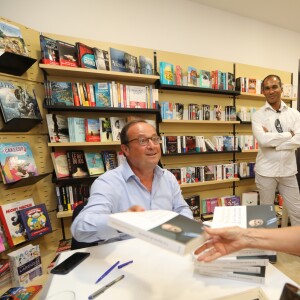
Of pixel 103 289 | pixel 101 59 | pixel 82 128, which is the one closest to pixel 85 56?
pixel 101 59

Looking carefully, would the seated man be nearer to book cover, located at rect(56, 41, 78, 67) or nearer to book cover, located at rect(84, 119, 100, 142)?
book cover, located at rect(84, 119, 100, 142)

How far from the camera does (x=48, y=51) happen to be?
7.14 feet

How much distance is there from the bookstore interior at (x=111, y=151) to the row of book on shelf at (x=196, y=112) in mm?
16

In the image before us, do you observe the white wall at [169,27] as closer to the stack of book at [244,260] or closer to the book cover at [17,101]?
the book cover at [17,101]

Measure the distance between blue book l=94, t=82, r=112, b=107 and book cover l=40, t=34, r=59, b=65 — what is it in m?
0.48

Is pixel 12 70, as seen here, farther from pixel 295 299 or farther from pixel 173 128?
pixel 295 299

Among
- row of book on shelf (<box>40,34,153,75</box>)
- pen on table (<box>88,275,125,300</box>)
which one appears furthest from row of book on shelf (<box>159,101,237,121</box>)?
pen on table (<box>88,275,125,300</box>)

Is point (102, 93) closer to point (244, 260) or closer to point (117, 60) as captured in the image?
point (117, 60)

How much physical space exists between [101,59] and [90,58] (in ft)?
0.40

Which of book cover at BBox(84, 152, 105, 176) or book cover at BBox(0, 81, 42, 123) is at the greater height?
book cover at BBox(0, 81, 42, 123)

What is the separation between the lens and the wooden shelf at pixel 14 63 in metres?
1.87

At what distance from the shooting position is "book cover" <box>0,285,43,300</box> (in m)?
1.66

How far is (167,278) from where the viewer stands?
30.0 inches

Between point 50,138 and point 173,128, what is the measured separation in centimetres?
161
